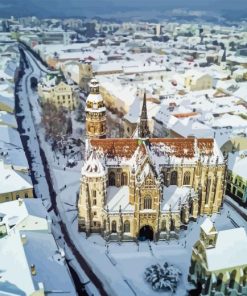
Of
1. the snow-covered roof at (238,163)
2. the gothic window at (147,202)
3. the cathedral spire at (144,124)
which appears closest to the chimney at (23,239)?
the gothic window at (147,202)

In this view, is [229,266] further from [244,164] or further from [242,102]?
[242,102]

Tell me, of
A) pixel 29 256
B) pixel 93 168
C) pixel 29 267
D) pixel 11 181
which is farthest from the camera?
pixel 11 181

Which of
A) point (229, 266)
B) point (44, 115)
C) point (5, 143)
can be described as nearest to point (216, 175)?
point (229, 266)

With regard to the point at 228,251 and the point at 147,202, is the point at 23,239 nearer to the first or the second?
the point at 147,202

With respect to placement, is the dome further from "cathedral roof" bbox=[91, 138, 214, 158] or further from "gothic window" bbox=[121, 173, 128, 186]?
"gothic window" bbox=[121, 173, 128, 186]

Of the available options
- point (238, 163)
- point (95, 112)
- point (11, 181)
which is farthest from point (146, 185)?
point (238, 163)

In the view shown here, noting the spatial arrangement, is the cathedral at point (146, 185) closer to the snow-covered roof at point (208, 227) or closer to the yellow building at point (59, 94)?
the snow-covered roof at point (208, 227)
